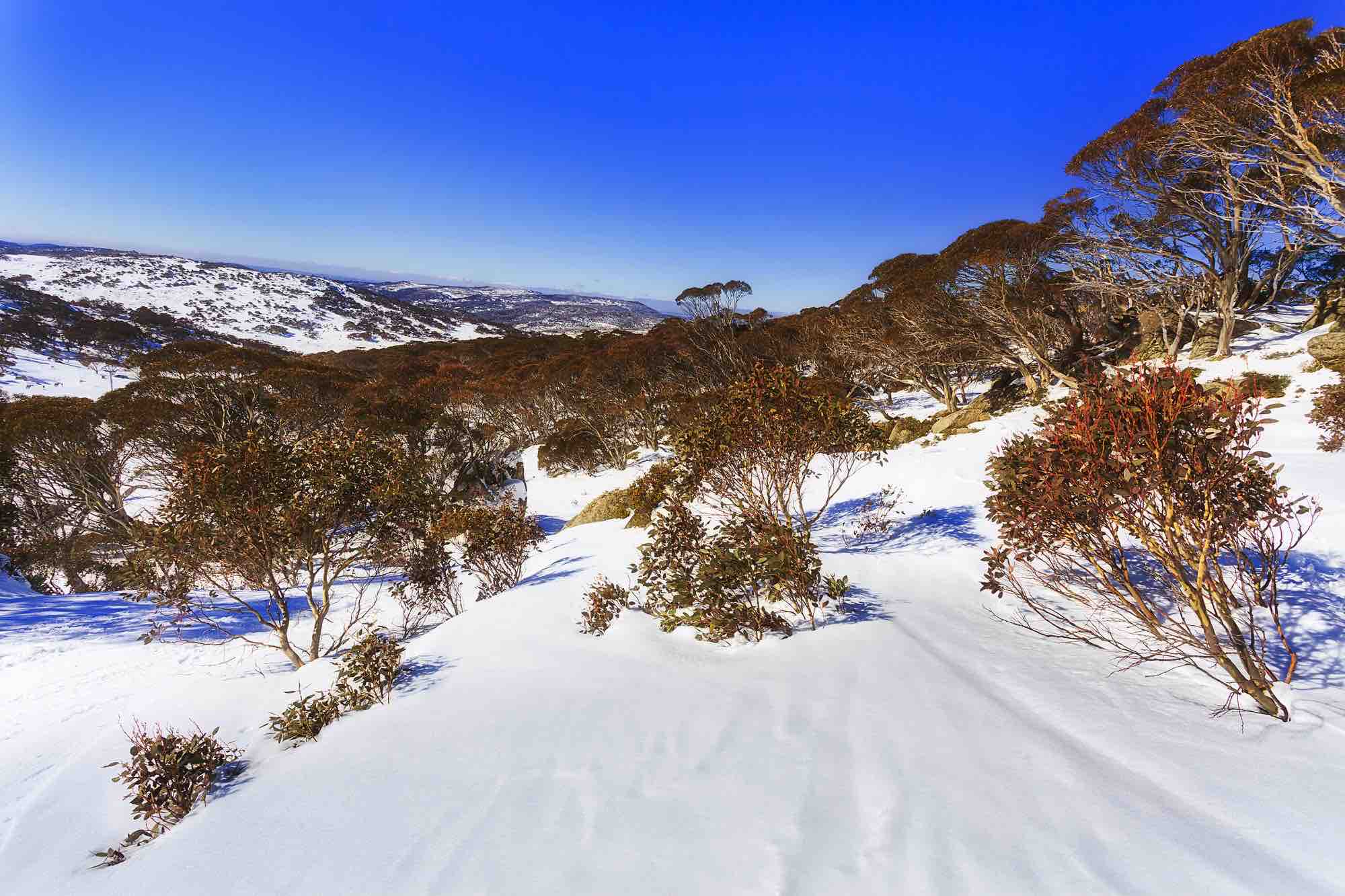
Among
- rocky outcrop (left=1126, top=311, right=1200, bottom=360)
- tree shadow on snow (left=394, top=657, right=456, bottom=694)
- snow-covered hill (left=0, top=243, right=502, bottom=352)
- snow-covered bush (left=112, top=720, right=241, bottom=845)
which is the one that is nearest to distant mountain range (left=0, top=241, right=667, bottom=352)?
snow-covered hill (left=0, top=243, right=502, bottom=352)

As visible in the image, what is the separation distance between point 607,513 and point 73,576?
1877 centimetres

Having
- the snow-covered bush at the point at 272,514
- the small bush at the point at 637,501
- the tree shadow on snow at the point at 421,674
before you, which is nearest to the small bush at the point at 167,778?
the tree shadow on snow at the point at 421,674

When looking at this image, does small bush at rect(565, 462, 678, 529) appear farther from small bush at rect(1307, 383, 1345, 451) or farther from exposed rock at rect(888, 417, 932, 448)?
small bush at rect(1307, 383, 1345, 451)

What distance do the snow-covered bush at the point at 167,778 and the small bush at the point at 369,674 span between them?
1.12 m

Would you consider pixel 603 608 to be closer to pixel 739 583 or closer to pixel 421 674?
pixel 739 583

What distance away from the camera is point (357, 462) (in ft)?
27.7

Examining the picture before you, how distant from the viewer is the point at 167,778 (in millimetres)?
4227

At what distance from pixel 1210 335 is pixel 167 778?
101ft

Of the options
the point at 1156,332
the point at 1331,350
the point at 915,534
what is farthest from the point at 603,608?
the point at 1156,332

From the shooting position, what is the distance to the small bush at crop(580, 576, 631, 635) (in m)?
6.57

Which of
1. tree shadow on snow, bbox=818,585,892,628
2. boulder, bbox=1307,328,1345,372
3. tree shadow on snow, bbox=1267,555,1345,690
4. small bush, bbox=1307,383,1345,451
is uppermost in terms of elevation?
boulder, bbox=1307,328,1345,372

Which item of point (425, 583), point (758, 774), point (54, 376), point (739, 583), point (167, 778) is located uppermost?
point (739, 583)

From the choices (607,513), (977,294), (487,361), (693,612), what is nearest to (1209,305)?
(977,294)

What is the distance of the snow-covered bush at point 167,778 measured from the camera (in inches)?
161
